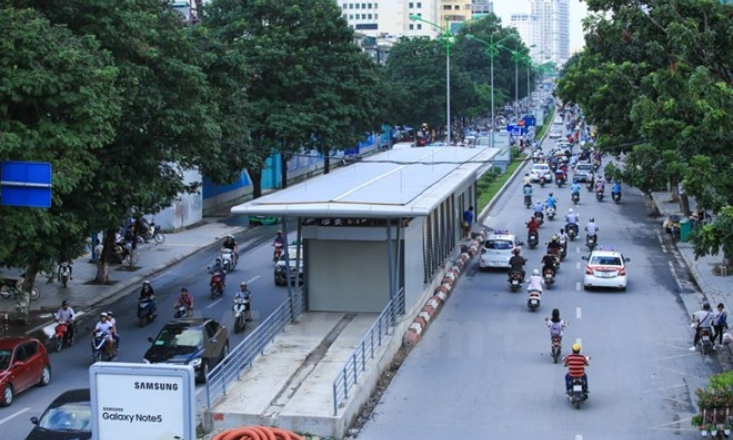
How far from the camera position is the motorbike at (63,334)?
27.2 metres

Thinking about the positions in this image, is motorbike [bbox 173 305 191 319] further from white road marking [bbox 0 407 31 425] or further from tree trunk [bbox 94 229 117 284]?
white road marking [bbox 0 407 31 425]

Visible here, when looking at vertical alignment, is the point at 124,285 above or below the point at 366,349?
below

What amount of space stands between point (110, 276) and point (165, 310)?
5.93 metres

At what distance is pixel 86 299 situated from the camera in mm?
33562

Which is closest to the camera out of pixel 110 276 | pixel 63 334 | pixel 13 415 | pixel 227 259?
pixel 13 415

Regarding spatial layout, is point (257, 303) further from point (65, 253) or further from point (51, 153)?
point (51, 153)

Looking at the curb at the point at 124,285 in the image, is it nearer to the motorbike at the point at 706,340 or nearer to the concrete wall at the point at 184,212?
the concrete wall at the point at 184,212

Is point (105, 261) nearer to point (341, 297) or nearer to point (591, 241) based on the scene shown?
point (341, 297)

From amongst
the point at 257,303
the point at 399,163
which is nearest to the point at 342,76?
the point at 399,163

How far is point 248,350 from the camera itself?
22.9 m

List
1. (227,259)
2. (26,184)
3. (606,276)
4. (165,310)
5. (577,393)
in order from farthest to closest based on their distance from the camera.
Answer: (227,259), (606,276), (165,310), (577,393), (26,184)

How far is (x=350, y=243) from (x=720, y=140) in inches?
359

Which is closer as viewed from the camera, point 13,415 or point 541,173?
point 13,415

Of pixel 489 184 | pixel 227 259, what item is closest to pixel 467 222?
pixel 227 259
